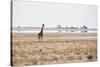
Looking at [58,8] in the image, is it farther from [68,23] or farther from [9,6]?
[9,6]

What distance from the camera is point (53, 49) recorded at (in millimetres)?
2250

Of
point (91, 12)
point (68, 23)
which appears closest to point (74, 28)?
point (68, 23)

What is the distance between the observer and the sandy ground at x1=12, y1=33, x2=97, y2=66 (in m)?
2.14

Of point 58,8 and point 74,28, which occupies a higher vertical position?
point 58,8

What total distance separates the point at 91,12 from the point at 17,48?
3.33ft

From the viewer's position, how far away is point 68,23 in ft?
7.54

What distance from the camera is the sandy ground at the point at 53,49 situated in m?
2.14

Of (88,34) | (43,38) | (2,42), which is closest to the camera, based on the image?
(2,42)

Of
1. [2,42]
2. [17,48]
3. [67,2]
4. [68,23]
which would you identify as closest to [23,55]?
[17,48]

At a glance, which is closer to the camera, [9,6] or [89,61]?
[9,6]

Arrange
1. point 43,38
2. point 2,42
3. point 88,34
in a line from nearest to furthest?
point 2,42, point 43,38, point 88,34

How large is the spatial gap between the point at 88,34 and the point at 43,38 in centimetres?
57

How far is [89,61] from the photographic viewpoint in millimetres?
2363

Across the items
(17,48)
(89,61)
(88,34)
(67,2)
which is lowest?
(89,61)
